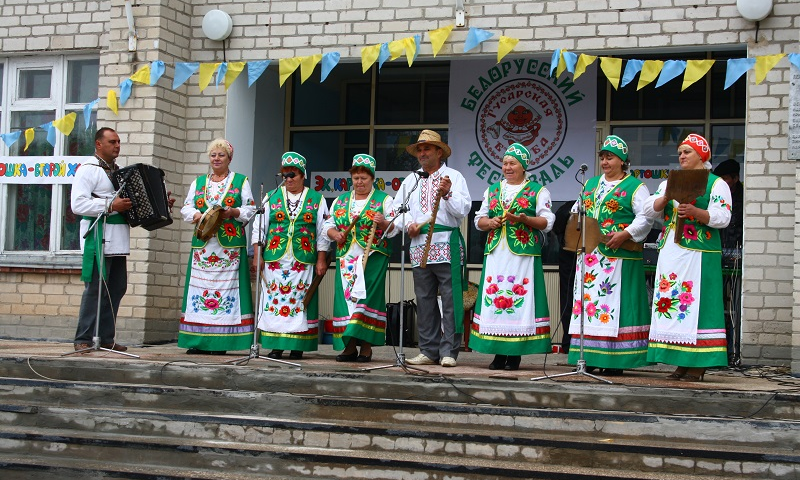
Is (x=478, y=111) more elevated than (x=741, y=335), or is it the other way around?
(x=478, y=111)

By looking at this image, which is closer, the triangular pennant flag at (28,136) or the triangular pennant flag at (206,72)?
the triangular pennant flag at (206,72)

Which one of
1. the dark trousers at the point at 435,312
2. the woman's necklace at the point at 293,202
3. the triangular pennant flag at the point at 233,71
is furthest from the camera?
the triangular pennant flag at the point at 233,71

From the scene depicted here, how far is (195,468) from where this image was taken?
6.10 meters

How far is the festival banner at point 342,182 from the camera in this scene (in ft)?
37.1

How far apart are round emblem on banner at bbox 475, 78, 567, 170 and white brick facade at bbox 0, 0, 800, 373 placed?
1081mm

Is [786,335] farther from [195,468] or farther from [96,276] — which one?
[96,276]

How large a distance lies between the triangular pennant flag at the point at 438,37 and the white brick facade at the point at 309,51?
0.16 m

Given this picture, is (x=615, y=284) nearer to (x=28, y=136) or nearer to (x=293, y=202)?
(x=293, y=202)

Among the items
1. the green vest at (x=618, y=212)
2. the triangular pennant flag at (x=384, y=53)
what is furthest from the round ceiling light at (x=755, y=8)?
the triangular pennant flag at (x=384, y=53)

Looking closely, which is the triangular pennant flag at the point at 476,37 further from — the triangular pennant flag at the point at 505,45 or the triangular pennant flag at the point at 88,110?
the triangular pennant flag at the point at 88,110

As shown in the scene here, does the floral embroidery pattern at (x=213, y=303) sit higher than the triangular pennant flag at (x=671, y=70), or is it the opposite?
the triangular pennant flag at (x=671, y=70)

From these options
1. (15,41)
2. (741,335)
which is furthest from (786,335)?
(15,41)

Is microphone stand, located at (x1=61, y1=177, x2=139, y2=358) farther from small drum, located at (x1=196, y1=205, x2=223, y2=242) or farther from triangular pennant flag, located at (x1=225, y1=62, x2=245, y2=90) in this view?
triangular pennant flag, located at (x1=225, y1=62, x2=245, y2=90)

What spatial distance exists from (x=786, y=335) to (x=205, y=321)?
15.7 feet
